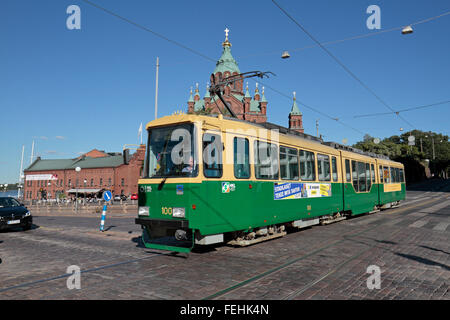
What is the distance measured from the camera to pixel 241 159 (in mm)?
7746

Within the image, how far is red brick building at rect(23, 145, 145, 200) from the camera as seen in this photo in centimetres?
7231

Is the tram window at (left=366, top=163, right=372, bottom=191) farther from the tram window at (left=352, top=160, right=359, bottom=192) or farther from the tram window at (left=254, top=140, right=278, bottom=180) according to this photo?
the tram window at (left=254, top=140, right=278, bottom=180)

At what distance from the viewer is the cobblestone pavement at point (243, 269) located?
475 cm

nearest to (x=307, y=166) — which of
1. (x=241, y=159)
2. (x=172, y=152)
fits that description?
(x=241, y=159)

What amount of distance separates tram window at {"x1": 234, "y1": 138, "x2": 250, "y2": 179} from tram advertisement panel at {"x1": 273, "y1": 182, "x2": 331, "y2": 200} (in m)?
1.46

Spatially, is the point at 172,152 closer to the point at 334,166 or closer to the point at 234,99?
the point at 334,166

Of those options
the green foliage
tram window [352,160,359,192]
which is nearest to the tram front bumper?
tram window [352,160,359,192]

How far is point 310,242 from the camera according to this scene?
8969mm

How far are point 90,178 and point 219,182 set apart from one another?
78428mm

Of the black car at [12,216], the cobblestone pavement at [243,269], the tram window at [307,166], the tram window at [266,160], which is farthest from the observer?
the black car at [12,216]

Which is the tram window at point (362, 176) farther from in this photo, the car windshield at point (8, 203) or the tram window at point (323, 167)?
the car windshield at point (8, 203)
